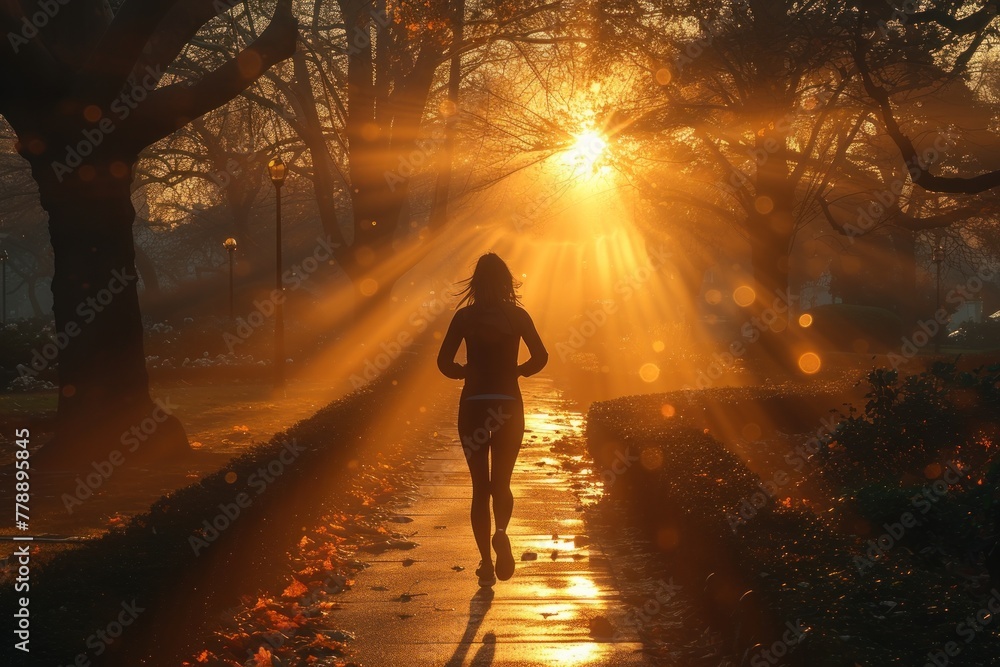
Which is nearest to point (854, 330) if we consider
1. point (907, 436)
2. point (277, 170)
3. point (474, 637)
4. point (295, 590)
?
point (277, 170)

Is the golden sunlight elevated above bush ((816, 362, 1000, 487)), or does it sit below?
above

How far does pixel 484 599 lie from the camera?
704cm

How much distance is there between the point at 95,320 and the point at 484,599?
683 cm

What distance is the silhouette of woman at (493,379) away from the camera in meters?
7.10

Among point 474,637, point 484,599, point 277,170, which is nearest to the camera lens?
point 474,637

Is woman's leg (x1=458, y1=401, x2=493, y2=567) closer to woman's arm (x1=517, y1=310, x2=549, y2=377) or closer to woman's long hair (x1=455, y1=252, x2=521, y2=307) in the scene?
woman's arm (x1=517, y1=310, x2=549, y2=377)

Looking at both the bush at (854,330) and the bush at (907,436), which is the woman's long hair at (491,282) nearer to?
the bush at (907,436)

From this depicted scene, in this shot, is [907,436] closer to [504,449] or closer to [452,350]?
[504,449]

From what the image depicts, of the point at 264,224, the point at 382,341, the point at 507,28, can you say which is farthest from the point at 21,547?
the point at 264,224

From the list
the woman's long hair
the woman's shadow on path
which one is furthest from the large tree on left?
the woman's shadow on path

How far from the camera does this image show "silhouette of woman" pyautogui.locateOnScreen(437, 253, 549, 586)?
710 centimetres

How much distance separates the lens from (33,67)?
1061 cm

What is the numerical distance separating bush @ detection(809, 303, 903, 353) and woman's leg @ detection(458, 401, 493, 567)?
30673 mm

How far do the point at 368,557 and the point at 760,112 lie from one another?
456 inches
